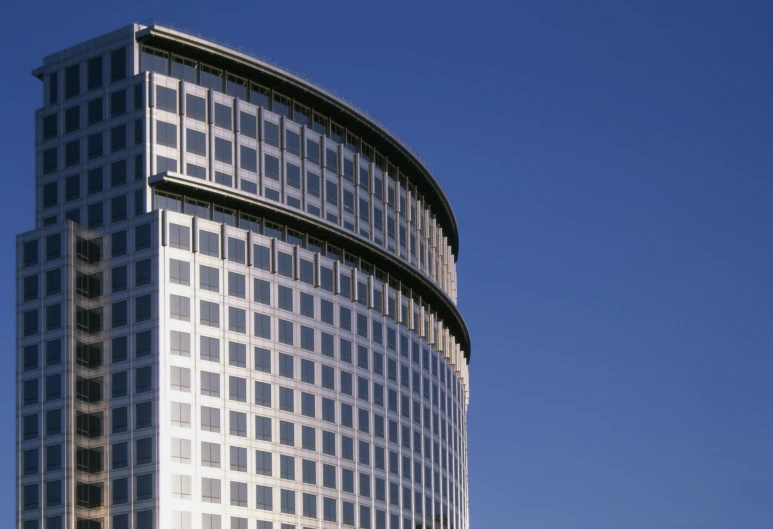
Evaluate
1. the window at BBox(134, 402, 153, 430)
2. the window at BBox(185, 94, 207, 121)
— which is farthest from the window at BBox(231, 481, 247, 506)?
the window at BBox(185, 94, 207, 121)

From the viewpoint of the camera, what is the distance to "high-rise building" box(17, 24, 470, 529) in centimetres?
12675

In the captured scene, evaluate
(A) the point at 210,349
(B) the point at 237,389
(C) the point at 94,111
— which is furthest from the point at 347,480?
(C) the point at 94,111

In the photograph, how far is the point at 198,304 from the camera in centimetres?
13100

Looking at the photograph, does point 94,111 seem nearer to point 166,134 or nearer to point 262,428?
point 166,134

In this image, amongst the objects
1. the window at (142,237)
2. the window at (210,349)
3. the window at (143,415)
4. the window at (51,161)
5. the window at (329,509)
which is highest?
the window at (51,161)

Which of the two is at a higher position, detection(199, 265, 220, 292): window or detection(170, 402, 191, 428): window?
detection(199, 265, 220, 292): window

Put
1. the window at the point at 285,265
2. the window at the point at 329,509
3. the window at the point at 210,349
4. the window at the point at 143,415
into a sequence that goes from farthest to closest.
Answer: the window at the point at 285,265, the window at the point at 329,509, the window at the point at 210,349, the window at the point at 143,415

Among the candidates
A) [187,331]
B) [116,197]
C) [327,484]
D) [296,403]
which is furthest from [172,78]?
[327,484]

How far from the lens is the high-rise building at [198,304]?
416 ft

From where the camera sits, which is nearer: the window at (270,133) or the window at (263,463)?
the window at (263,463)

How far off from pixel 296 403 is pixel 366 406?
44.2ft

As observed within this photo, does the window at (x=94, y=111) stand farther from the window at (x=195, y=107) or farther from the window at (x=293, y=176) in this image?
the window at (x=293, y=176)

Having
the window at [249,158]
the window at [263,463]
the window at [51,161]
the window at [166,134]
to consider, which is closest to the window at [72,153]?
the window at [51,161]

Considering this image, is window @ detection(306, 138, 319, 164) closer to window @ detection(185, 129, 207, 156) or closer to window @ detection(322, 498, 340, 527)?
window @ detection(185, 129, 207, 156)
